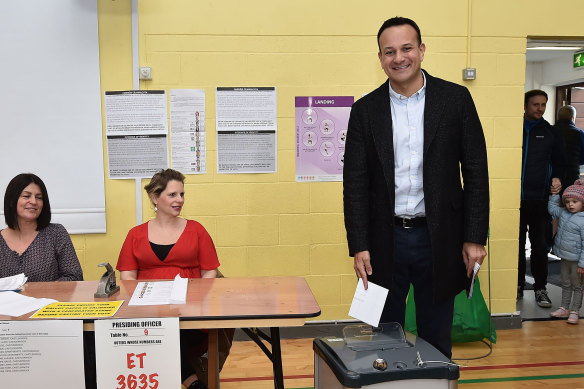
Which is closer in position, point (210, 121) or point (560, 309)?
point (210, 121)

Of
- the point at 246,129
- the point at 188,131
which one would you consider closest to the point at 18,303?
the point at 188,131

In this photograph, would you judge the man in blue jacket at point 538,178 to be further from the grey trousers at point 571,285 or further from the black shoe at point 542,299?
the grey trousers at point 571,285

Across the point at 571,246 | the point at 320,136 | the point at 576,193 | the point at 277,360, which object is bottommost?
the point at 277,360

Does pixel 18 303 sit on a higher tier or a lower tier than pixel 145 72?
lower

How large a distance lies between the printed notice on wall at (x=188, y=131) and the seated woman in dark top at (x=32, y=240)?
99 cm

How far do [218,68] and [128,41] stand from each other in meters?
0.59

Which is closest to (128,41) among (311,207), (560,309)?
(311,207)

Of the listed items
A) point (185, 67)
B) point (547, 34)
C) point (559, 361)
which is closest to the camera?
point (559, 361)

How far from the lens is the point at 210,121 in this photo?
3.39m

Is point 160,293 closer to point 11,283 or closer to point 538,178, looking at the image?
point 11,283

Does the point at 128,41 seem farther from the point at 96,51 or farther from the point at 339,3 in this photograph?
the point at 339,3

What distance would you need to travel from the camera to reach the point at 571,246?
3.79m

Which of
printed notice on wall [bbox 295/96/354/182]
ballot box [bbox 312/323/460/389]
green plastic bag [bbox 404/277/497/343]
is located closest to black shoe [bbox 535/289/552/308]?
green plastic bag [bbox 404/277/497/343]

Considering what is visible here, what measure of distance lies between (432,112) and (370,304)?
2.38ft
